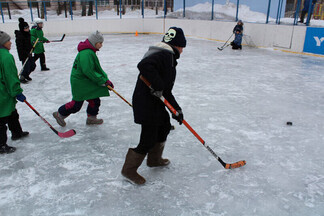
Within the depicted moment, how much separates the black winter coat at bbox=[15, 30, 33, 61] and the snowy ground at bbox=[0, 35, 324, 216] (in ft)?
2.75

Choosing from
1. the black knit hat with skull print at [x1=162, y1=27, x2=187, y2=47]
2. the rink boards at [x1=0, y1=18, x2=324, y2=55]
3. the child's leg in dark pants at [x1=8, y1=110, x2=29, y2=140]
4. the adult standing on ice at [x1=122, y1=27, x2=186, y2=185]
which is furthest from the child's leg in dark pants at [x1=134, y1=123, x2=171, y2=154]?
the rink boards at [x1=0, y1=18, x2=324, y2=55]

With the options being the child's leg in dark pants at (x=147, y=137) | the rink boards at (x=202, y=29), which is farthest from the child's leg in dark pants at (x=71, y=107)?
the rink boards at (x=202, y=29)

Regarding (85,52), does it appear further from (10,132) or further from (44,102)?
(44,102)

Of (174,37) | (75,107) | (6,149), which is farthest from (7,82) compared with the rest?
(174,37)

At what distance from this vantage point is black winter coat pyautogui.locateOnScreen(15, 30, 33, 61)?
5625 millimetres

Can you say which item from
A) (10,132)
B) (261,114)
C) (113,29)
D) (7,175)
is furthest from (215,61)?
(113,29)

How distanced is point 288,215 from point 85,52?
8.44 feet

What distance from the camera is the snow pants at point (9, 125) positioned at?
2.90 metres

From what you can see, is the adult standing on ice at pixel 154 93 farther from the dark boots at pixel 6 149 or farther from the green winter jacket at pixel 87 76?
the dark boots at pixel 6 149

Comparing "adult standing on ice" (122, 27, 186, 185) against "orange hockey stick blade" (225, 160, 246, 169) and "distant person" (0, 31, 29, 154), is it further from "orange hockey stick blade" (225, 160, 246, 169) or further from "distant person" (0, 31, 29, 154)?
"distant person" (0, 31, 29, 154)

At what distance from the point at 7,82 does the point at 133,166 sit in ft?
5.19

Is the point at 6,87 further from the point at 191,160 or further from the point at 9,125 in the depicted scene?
the point at 191,160

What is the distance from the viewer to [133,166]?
2336 mm

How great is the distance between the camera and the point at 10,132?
3.45 metres
